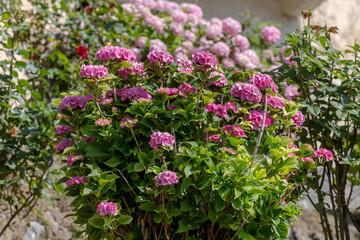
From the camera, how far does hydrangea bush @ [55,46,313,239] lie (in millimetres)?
1431

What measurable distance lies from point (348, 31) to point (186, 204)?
13.8ft

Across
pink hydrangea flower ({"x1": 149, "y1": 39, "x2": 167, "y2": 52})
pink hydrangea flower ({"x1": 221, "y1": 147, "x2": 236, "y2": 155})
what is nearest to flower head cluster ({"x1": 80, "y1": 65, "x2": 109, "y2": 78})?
pink hydrangea flower ({"x1": 221, "y1": 147, "x2": 236, "y2": 155})

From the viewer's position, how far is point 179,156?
1.47 meters

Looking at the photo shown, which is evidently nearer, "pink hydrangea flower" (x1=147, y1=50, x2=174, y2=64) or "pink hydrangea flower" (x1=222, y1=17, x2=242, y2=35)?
"pink hydrangea flower" (x1=147, y1=50, x2=174, y2=64)

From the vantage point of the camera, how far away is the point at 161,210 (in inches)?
57.2

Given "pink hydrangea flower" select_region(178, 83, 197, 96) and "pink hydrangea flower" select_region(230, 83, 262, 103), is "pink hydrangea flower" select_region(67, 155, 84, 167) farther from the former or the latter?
"pink hydrangea flower" select_region(230, 83, 262, 103)

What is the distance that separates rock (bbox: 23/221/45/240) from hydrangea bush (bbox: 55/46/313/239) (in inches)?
53.8

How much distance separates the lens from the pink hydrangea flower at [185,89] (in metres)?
1.52

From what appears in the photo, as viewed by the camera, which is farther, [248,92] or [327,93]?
[327,93]

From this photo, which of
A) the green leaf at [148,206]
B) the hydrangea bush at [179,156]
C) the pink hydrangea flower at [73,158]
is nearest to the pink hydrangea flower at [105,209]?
the hydrangea bush at [179,156]

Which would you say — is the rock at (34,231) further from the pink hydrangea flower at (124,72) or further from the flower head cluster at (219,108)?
the flower head cluster at (219,108)

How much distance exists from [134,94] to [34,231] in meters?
1.63

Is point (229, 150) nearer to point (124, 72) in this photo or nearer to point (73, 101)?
point (124, 72)

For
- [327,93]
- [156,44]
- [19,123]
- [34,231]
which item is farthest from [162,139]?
[156,44]
